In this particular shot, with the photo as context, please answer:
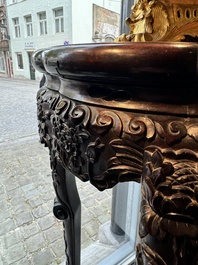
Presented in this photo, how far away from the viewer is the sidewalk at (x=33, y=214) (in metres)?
0.96

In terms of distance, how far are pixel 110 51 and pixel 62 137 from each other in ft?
0.44

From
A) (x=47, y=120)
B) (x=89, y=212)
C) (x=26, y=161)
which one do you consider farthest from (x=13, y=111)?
(x=47, y=120)

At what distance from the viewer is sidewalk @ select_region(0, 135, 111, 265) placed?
964 millimetres

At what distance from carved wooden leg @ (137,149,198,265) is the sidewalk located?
0.92 metres

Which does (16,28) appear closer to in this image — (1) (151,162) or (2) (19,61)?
(2) (19,61)

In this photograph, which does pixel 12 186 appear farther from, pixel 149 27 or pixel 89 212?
pixel 149 27

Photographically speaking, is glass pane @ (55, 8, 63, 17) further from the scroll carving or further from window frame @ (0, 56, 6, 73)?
the scroll carving

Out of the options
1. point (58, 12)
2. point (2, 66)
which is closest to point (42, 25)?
point (58, 12)

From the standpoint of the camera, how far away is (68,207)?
0.46 metres

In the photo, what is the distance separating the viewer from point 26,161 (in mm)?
1812

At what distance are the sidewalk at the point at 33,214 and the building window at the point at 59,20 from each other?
13.5ft

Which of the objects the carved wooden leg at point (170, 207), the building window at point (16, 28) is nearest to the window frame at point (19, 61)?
the building window at point (16, 28)

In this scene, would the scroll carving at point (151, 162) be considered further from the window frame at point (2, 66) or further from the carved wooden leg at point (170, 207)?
the window frame at point (2, 66)

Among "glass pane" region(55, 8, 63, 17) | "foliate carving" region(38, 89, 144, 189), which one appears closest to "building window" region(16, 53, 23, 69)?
"glass pane" region(55, 8, 63, 17)
